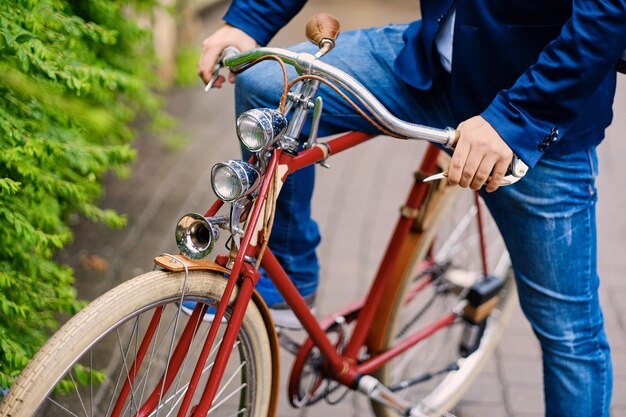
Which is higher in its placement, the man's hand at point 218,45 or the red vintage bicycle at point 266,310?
the man's hand at point 218,45

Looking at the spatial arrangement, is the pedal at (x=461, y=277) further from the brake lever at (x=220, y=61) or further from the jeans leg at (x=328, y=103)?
the brake lever at (x=220, y=61)

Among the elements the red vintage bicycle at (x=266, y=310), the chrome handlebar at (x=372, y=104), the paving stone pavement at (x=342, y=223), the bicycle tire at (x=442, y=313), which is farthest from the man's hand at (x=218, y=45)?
the paving stone pavement at (x=342, y=223)

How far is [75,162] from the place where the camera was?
249 cm

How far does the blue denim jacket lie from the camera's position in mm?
1737

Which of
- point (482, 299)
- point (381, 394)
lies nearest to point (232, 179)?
point (381, 394)

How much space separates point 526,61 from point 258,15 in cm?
73

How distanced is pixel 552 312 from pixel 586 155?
43cm

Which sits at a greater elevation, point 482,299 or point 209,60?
point 209,60

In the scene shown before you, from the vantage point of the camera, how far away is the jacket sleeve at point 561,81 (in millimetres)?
1718

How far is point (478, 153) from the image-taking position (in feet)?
5.83

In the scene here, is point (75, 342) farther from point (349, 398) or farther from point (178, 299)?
point (349, 398)

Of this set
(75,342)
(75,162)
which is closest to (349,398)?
(75,162)

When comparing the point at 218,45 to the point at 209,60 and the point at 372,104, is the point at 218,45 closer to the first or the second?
the point at 209,60

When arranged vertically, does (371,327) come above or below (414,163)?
below
